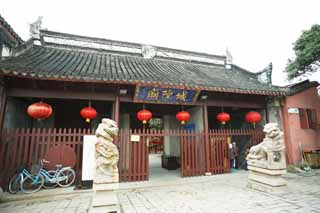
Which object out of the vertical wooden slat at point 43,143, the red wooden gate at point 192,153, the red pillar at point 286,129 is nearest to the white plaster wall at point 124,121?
the red wooden gate at point 192,153

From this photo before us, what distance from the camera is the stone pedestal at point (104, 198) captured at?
3201mm

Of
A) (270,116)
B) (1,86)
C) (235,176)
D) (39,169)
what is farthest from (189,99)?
(1,86)

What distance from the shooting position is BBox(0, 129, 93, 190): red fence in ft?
→ 15.1

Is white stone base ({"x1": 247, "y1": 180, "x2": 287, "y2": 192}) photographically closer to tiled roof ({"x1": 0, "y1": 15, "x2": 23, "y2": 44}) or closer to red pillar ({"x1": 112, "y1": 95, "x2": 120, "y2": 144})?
red pillar ({"x1": 112, "y1": 95, "x2": 120, "y2": 144})

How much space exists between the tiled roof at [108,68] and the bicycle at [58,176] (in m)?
2.47

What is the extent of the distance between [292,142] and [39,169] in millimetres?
8620

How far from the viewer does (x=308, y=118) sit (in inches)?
306

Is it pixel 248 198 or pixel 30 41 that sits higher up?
pixel 30 41

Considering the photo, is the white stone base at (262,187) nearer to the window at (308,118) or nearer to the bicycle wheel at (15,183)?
the window at (308,118)

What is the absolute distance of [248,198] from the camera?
4.07m

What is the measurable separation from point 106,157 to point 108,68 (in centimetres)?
381

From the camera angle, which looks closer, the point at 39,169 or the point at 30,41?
the point at 39,169

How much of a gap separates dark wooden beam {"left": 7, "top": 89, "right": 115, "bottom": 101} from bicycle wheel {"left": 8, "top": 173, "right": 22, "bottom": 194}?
6.88 feet

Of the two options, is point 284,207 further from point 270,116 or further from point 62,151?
point 62,151
